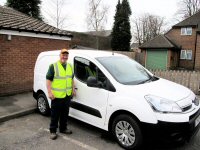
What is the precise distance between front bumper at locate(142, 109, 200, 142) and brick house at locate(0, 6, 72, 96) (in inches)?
245

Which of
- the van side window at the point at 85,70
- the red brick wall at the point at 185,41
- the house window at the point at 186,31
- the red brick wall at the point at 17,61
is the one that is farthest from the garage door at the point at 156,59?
the van side window at the point at 85,70

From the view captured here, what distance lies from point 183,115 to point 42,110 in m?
3.94

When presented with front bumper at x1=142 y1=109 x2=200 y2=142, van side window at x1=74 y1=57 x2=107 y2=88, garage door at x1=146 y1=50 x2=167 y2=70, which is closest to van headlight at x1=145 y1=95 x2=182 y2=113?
front bumper at x1=142 y1=109 x2=200 y2=142

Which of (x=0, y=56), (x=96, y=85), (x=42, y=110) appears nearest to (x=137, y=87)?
(x=96, y=85)

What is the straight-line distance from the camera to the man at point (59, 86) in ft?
15.3

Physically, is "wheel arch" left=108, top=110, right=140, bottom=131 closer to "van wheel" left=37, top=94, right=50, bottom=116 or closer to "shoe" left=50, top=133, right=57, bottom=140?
"shoe" left=50, top=133, right=57, bottom=140

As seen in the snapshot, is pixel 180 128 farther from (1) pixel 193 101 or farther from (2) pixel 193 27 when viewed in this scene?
(2) pixel 193 27

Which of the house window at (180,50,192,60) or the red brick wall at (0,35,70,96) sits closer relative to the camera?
the red brick wall at (0,35,70,96)

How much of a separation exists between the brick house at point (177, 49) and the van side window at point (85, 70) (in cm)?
2177

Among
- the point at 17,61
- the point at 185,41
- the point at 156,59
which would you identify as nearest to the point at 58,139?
the point at 17,61

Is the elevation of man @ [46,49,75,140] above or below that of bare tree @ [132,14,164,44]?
below

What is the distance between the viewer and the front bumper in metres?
3.74

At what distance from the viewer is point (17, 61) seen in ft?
28.3

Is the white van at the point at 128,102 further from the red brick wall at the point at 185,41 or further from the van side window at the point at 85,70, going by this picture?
the red brick wall at the point at 185,41
